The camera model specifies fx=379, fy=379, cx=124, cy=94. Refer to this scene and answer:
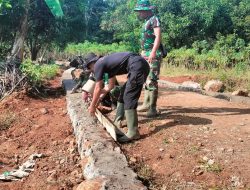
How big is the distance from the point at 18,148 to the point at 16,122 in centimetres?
134

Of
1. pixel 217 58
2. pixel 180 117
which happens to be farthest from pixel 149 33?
pixel 217 58

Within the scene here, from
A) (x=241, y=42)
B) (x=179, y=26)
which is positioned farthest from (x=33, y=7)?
(x=241, y=42)

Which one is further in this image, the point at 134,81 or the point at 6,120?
the point at 6,120

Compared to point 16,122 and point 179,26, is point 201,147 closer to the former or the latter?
point 16,122

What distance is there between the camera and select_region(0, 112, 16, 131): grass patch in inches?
269

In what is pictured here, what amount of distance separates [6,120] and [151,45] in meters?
3.08

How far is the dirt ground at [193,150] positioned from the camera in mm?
3666

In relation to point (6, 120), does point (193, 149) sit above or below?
above

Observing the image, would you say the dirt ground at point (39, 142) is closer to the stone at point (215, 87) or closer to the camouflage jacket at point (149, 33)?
the camouflage jacket at point (149, 33)

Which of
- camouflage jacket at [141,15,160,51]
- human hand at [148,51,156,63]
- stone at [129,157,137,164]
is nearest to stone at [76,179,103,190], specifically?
stone at [129,157,137,164]

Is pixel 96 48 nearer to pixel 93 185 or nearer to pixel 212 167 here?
pixel 212 167

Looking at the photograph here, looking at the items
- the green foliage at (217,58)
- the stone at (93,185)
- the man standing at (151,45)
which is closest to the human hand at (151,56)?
the man standing at (151,45)

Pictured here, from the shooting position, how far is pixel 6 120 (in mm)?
7000

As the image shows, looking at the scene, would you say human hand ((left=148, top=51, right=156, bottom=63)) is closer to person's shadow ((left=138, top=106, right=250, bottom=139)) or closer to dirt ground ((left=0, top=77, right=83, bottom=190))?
person's shadow ((left=138, top=106, right=250, bottom=139))
